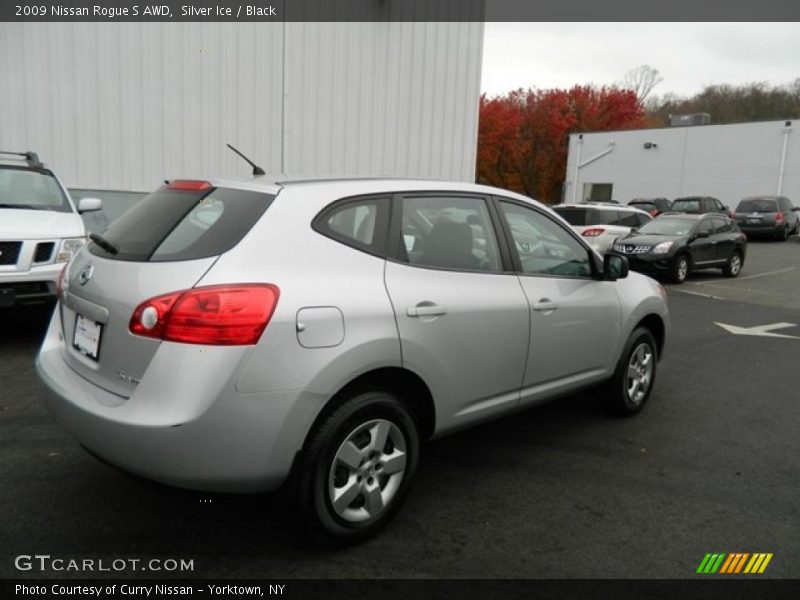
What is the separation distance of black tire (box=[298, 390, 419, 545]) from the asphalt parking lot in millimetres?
137

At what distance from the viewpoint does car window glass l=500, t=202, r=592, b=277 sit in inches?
148

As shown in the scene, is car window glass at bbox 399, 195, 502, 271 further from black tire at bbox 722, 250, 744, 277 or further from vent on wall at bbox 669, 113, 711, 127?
vent on wall at bbox 669, 113, 711, 127

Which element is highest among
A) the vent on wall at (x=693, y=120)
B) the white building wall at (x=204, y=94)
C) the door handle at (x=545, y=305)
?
the vent on wall at (x=693, y=120)

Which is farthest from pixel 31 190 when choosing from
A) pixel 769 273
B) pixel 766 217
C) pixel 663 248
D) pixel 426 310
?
pixel 766 217

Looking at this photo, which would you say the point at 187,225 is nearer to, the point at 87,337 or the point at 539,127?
the point at 87,337

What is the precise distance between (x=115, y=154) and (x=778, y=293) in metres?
13.0

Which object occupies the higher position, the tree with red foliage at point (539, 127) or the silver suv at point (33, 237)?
the tree with red foliage at point (539, 127)

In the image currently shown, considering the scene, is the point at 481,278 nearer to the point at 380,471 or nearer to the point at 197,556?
the point at 380,471

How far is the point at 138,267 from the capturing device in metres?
2.73

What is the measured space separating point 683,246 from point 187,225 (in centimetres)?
1283

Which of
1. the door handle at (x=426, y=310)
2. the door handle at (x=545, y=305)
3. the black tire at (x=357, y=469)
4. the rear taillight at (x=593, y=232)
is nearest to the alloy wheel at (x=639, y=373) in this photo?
the door handle at (x=545, y=305)

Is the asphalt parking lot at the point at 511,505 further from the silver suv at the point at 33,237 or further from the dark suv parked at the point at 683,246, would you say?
the dark suv parked at the point at 683,246

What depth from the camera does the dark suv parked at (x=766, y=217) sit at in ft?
79.0

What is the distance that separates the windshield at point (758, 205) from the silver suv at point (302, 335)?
2485 centimetres
